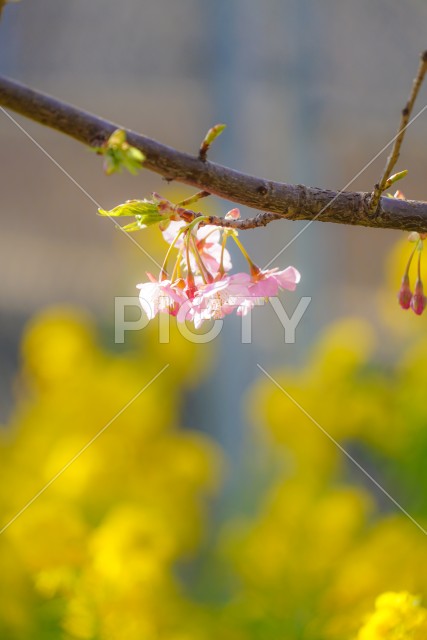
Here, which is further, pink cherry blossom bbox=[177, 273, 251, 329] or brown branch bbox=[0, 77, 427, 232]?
pink cherry blossom bbox=[177, 273, 251, 329]

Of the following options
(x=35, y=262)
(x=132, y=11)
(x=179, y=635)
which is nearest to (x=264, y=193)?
(x=179, y=635)

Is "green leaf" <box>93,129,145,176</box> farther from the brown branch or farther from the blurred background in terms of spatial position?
the blurred background

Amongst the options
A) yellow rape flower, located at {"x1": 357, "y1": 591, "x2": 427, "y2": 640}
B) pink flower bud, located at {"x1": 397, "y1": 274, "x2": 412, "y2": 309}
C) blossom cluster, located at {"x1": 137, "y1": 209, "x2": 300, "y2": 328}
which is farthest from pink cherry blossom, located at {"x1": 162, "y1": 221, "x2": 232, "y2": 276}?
yellow rape flower, located at {"x1": 357, "y1": 591, "x2": 427, "y2": 640}

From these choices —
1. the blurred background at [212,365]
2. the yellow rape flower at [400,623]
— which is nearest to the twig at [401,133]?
the yellow rape flower at [400,623]

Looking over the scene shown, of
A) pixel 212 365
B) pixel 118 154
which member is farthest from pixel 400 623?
pixel 212 365

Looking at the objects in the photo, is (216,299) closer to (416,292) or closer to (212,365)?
(416,292)

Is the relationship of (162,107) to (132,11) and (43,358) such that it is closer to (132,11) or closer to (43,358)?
(132,11)
